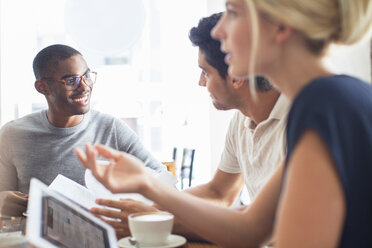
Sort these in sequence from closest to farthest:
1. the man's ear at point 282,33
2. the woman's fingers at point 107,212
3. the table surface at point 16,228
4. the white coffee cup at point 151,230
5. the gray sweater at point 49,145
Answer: the man's ear at point 282,33
the white coffee cup at point 151,230
the table surface at point 16,228
the woman's fingers at point 107,212
the gray sweater at point 49,145

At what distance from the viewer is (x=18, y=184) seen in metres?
2.12

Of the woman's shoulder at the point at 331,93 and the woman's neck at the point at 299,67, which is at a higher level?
the woman's neck at the point at 299,67

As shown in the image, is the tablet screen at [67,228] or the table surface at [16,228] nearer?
the tablet screen at [67,228]

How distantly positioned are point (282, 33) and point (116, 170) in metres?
0.44

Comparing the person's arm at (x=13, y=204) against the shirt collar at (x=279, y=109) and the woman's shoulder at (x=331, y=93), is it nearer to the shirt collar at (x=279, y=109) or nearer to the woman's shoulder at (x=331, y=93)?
the shirt collar at (x=279, y=109)

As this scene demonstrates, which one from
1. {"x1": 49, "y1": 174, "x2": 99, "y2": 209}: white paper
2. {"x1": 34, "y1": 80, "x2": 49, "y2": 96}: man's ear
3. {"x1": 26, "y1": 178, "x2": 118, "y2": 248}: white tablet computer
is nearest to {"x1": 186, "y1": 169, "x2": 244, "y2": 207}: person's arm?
{"x1": 49, "y1": 174, "x2": 99, "y2": 209}: white paper

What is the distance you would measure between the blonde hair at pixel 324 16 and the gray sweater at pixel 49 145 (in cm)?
150

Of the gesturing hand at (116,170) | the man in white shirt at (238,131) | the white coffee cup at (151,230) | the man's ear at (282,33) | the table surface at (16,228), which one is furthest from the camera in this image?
the man in white shirt at (238,131)

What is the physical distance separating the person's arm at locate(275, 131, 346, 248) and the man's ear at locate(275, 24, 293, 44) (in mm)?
189

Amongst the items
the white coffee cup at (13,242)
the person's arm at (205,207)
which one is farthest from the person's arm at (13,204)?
the person's arm at (205,207)

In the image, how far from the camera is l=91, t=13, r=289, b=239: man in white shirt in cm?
146

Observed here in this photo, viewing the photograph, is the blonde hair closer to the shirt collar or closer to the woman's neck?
the woman's neck

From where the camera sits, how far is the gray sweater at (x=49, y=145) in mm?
2092

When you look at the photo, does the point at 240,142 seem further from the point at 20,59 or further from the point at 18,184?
the point at 20,59
